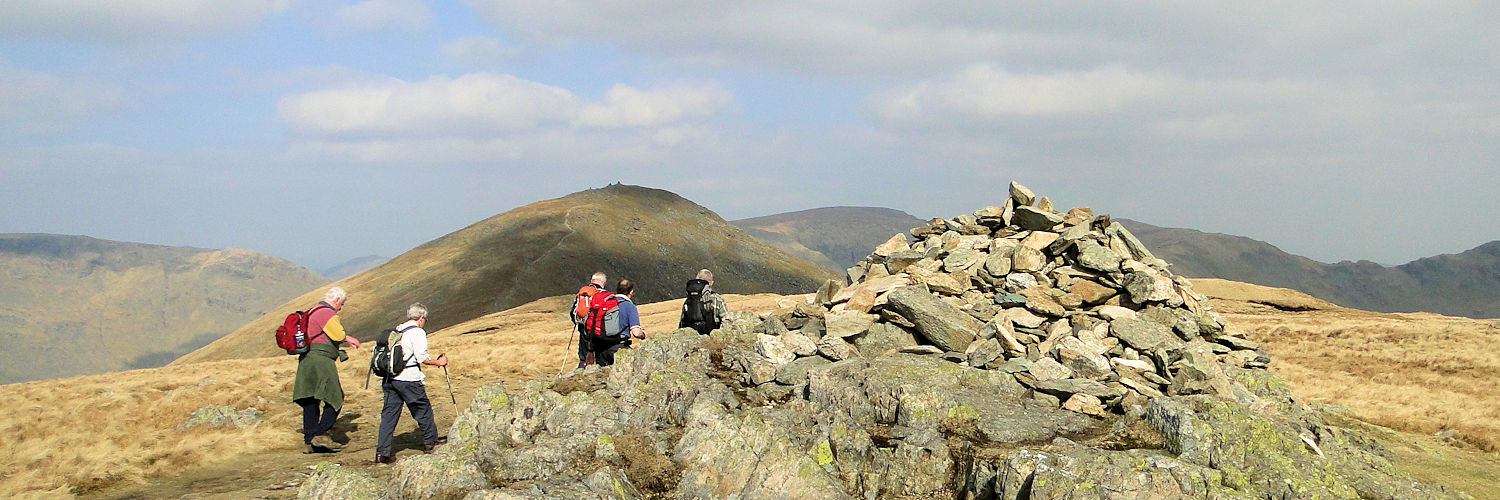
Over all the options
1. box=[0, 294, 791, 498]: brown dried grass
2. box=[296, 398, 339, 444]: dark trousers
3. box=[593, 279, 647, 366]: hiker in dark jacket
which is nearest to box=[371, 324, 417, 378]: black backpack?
box=[296, 398, 339, 444]: dark trousers

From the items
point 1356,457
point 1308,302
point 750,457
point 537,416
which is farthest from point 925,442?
point 1308,302

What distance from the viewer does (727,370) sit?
15125 millimetres

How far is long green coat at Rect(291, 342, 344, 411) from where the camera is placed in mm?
13680

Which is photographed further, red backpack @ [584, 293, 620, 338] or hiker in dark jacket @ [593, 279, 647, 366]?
red backpack @ [584, 293, 620, 338]

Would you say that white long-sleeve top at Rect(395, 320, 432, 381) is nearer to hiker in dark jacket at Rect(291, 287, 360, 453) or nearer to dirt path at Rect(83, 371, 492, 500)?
dirt path at Rect(83, 371, 492, 500)

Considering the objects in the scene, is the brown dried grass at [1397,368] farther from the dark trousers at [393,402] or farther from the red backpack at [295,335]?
the red backpack at [295,335]

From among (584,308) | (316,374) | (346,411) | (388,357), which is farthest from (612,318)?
(346,411)

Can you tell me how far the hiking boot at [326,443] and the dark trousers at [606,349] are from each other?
5.92m

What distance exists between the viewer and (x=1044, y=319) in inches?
711

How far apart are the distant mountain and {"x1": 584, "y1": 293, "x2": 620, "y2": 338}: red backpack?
244ft

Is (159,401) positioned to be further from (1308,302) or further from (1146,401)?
(1308,302)

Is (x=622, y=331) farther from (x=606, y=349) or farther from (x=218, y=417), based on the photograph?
(x=218, y=417)

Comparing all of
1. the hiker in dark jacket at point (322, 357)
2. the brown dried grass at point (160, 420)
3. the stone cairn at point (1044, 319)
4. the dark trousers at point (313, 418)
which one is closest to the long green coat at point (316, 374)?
the hiker in dark jacket at point (322, 357)

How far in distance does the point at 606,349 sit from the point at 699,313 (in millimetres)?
2342
